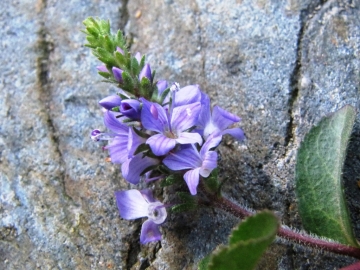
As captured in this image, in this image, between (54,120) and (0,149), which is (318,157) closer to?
(54,120)

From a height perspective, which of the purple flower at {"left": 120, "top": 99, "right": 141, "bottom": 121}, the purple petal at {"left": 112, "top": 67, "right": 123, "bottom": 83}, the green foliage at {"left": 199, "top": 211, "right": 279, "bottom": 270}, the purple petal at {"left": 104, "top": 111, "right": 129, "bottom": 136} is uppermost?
the purple petal at {"left": 112, "top": 67, "right": 123, "bottom": 83}

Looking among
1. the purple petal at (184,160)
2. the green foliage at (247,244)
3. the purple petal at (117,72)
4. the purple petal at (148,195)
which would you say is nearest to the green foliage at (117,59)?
the purple petal at (117,72)

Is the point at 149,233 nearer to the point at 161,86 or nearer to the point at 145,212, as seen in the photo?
the point at 145,212

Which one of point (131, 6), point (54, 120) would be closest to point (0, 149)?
point (54, 120)

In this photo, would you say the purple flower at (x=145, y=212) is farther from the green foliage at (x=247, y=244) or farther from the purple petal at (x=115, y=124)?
the green foliage at (x=247, y=244)

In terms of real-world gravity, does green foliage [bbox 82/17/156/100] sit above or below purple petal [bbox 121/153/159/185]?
above

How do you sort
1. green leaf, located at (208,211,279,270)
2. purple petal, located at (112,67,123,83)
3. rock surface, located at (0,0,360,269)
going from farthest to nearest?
1. rock surface, located at (0,0,360,269)
2. purple petal, located at (112,67,123,83)
3. green leaf, located at (208,211,279,270)

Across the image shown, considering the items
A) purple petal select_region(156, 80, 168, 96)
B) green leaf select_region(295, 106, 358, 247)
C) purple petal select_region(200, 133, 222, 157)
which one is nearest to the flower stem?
green leaf select_region(295, 106, 358, 247)

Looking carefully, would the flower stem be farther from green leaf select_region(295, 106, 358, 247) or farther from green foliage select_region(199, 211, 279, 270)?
green foliage select_region(199, 211, 279, 270)
